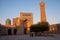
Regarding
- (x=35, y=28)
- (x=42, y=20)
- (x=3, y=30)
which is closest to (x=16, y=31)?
(x=3, y=30)

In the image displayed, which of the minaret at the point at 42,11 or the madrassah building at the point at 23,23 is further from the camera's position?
the madrassah building at the point at 23,23

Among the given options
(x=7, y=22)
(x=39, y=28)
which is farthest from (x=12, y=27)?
(x=39, y=28)

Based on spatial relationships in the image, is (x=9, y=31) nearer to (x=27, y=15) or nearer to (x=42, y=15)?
(x=27, y=15)

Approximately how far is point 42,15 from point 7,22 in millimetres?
12437

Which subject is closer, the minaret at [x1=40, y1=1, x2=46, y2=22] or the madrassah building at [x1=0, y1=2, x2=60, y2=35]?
the minaret at [x1=40, y1=1, x2=46, y2=22]

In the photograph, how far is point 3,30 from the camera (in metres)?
33.5

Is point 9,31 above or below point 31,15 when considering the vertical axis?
below

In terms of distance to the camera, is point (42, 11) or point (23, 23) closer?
point (42, 11)

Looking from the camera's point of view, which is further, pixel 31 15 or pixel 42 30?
pixel 31 15

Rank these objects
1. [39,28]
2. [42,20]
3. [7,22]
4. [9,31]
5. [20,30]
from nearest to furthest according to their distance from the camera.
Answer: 1. [39,28]
2. [42,20]
3. [20,30]
4. [9,31]
5. [7,22]

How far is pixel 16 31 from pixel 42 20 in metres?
9.25

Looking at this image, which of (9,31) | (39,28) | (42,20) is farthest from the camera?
(9,31)

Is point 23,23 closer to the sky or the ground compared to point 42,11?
closer to the ground

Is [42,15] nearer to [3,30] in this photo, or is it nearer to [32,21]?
[32,21]
